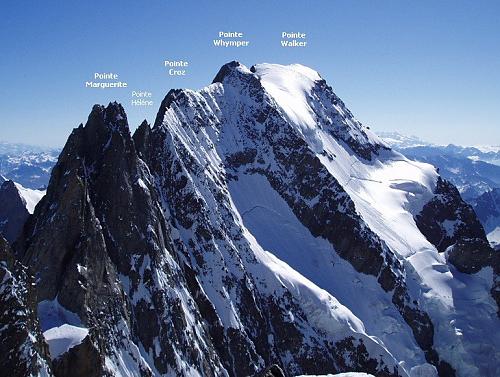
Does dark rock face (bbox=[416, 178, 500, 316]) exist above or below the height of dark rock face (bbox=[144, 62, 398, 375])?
below

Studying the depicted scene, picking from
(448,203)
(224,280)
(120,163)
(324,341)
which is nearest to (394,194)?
(448,203)

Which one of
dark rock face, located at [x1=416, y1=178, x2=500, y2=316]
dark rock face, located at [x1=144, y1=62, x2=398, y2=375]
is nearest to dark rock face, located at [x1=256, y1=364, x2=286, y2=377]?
dark rock face, located at [x1=144, y1=62, x2=398, y2=375]

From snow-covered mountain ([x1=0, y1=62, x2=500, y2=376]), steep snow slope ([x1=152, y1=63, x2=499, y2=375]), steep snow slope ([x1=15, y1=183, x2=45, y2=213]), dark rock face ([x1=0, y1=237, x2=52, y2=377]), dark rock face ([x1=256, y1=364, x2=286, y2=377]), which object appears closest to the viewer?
dark rock face ([x1=256, y1=364, x2=286, y2=377])

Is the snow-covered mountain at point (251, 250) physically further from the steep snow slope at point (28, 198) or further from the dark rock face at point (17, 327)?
the steep snow slope at point (28, 198)

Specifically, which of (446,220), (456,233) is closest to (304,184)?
(446,220)

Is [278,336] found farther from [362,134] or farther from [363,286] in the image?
[362,134]

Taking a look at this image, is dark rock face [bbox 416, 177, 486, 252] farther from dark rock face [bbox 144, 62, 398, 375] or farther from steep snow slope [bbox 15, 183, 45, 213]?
steep snow slope [bbox 15, 183, 45, 213]
